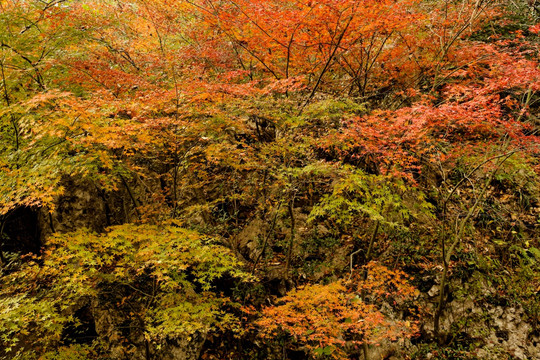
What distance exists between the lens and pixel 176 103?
255 inches

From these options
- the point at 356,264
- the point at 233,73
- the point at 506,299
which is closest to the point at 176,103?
the point at 233,73

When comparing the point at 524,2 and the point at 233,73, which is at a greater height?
the point at 524,2

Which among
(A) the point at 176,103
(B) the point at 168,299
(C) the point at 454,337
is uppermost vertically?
(A) the point at 176,103

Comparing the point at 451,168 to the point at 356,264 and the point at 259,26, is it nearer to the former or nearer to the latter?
the point at 356,264

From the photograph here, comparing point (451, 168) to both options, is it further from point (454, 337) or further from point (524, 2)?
point (524, 2)

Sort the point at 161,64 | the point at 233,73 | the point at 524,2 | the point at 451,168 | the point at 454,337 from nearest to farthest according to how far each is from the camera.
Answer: the point at 454,337 < the point at 233,73 < the point at 161,64 < the point at 451,168 < the point at 524,2

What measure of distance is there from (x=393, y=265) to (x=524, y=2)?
11.9 metres

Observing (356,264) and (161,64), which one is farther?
(161,64)

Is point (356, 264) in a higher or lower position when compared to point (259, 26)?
lower

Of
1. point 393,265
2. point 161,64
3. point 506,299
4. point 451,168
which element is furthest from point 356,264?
point 161,64

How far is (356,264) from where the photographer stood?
28.7 feet

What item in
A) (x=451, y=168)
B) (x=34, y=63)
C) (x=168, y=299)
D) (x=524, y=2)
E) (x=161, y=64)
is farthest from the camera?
(x=524, y=2)

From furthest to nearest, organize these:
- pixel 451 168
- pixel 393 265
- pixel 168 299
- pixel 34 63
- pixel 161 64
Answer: pixel 451 168, pixel 161 64, pixel 393 265, pixel 34 63, pixel 168 299

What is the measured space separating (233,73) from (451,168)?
822 centimetres
